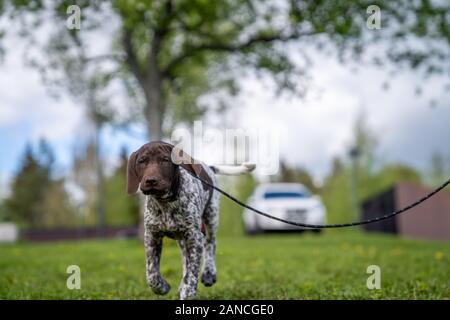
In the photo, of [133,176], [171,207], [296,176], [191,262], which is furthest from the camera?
[296,176]

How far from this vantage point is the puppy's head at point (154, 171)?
4297 millimetres

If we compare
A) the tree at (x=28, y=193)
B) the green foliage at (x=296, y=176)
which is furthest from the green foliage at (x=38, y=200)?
Answer: the green foliage at (x=296, y=176)

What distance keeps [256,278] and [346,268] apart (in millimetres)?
1791

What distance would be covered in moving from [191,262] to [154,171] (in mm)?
997

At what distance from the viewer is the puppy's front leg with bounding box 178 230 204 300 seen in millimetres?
4816

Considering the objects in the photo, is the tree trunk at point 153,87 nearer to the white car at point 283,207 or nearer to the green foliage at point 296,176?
the white car at point 283,207

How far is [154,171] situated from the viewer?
4355 mm

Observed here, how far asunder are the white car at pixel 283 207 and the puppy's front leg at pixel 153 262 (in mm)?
14600

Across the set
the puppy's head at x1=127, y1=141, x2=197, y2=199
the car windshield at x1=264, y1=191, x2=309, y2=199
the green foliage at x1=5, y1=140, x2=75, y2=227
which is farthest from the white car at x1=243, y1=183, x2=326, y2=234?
the green foliage at x1=5, y1=140, x2=75, y2=227

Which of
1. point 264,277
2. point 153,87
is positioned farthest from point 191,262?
point 153,87

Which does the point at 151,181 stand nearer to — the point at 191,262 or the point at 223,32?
the point at 191,262

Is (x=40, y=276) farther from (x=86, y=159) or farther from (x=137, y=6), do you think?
Answer: (x=86, y=159)

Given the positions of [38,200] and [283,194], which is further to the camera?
[38,200]
